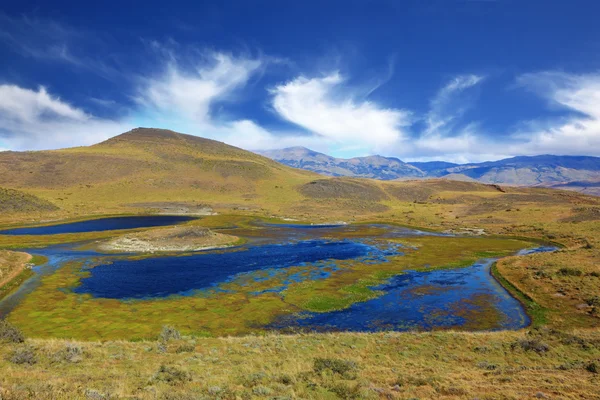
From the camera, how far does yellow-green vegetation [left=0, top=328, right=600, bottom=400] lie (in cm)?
1477

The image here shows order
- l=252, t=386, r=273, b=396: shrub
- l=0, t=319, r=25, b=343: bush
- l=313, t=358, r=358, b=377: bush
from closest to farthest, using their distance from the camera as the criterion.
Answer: l=252, t=386, r=273, b=396: shrub, l=313, t=358, r=358, b=377: bush, l=0, t=319, r=25, b=343: bush

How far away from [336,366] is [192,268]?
41840 mm

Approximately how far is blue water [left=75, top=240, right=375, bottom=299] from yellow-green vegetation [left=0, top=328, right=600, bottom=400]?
2000 cm

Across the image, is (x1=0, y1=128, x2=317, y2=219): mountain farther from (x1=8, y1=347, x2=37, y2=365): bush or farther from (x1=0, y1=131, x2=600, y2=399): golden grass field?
(x1=8, y1=347, x2=37, y2=365): bush

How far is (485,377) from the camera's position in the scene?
58.5 ft

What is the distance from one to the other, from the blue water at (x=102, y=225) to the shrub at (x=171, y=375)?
9110 cm

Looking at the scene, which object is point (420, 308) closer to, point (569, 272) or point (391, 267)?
point (391, 267)

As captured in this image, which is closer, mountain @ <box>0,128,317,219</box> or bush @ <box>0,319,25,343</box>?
bush @ <box>0,319,25,343</box>

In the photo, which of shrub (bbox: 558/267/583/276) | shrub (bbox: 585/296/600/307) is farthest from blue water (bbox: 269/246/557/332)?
shrub (bbox: 558/267/583/276)

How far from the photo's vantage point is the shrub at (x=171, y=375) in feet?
53.9

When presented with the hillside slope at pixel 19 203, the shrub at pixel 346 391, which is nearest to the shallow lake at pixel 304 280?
the shrub at pixel 346 391

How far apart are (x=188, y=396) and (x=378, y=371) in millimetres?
11576

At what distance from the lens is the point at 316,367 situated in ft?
62.7

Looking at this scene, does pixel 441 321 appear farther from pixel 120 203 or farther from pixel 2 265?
pixel 120 203
